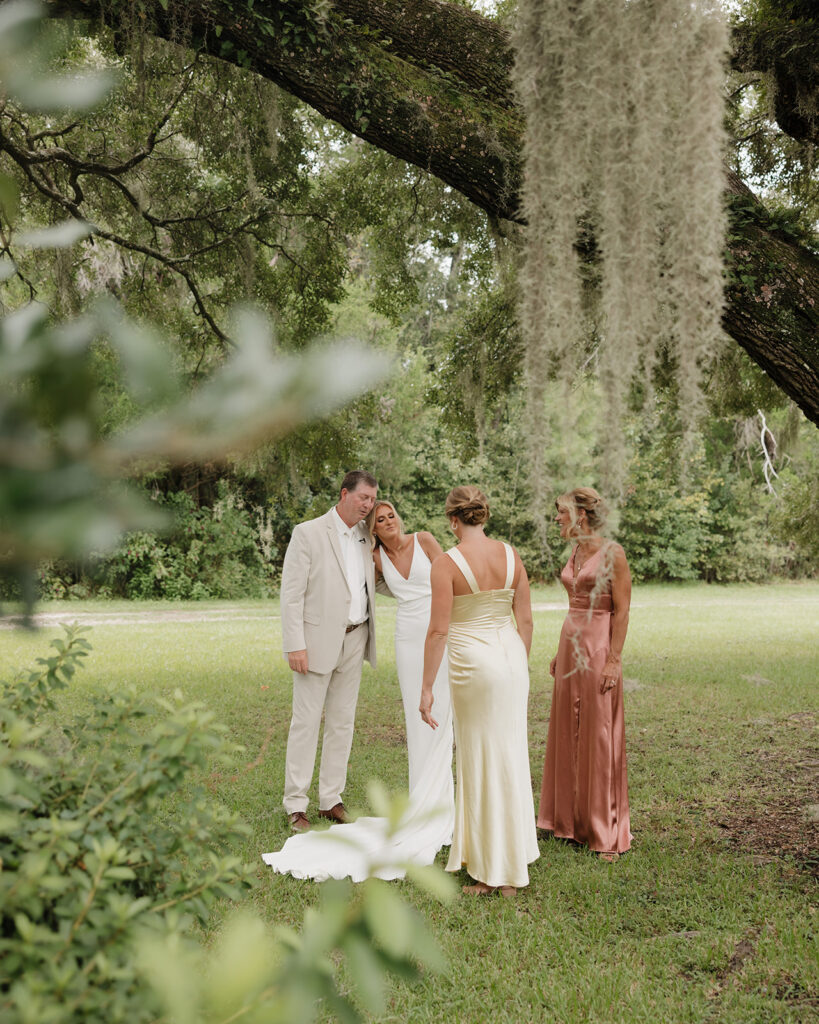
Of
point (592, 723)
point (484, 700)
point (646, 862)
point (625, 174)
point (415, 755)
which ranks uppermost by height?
point (625, 174)

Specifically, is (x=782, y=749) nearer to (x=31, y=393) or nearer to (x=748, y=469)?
(x=31, y=393)

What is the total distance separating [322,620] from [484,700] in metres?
1.25

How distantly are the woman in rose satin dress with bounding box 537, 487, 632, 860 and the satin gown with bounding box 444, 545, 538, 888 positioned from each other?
0.46 m

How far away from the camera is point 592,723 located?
460cm

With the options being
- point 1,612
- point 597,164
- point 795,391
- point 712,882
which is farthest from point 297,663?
point 1,612

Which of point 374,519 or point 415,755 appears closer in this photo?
point 415,755

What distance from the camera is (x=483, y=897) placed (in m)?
3.97

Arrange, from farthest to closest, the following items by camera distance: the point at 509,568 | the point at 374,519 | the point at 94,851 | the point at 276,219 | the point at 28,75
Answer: the point at 276,219 → the point at 374,519 → the point at 509,568 → the point at 94,851 → the point at 28,75

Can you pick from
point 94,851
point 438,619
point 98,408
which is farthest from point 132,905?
point 438,619

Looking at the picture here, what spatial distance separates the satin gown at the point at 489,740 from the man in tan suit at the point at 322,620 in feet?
3.20

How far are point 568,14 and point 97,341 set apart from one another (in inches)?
90.0

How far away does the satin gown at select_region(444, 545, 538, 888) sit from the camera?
4.03 meters

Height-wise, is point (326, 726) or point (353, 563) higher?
point (353, 563)

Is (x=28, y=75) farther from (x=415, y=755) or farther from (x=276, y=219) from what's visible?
(x=276, y=219)
